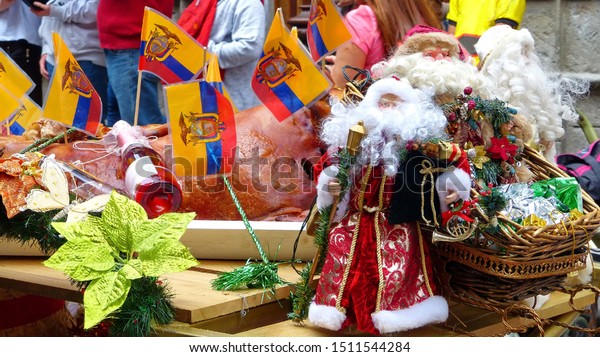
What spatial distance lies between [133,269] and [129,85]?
7.61ft

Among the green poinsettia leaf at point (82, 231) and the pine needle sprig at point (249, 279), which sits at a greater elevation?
the green poinsettia leaf at point (82, 231)

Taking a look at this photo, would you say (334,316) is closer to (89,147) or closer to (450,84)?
(450,84)

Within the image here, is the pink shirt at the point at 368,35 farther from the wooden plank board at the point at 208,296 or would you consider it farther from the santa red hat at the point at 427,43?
the wooden plank board at the point at 208,296

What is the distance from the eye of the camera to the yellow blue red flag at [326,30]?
3.00 m

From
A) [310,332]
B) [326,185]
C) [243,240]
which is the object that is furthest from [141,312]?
[243,240]

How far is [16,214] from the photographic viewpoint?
238 cm

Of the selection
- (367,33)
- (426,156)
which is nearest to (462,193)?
(426,156)

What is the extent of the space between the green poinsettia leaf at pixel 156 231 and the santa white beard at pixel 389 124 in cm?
45

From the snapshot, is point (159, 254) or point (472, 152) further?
point (472, 152)

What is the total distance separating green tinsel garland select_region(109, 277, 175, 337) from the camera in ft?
6.89

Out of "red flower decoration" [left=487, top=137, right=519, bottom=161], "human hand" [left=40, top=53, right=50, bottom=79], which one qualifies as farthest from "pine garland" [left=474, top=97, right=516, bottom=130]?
"human hand" [left=40, top=53, right=50, bottom=79]

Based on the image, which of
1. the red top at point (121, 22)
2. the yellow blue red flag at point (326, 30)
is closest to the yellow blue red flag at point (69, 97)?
the yellow blue red flag at point (326, 30)

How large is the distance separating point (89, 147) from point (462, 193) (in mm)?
1542

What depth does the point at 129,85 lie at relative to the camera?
13.7 ft
